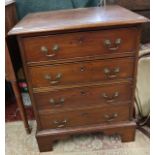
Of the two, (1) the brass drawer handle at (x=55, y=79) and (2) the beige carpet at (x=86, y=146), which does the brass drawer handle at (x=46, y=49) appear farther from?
(2) the beige carpet at (x=86, y=146)

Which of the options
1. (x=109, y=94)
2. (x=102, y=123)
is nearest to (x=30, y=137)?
(x=102, y=123)

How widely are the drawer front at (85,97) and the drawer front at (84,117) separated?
5cm

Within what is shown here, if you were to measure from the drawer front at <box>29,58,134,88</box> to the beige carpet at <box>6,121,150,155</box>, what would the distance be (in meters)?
0.54

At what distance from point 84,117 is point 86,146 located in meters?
0.26

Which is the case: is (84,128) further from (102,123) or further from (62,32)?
(62,32)

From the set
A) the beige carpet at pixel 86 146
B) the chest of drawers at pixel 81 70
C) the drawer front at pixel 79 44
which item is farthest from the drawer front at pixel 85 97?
the beige carpet at pixel 86 146

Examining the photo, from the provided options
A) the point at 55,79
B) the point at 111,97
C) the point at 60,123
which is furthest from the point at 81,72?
the point at 60,123

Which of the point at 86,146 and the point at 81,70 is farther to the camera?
the point at 86,146

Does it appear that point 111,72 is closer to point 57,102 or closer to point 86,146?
point 57,102

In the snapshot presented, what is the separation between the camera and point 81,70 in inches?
44.5

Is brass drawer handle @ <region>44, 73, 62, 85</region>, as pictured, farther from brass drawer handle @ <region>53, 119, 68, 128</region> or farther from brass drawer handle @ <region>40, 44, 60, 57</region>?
brass drawer handle @ <region>53, 119, 68, 128</region>

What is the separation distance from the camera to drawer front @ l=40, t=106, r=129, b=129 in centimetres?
127

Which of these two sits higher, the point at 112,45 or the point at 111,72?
the point at 112,45

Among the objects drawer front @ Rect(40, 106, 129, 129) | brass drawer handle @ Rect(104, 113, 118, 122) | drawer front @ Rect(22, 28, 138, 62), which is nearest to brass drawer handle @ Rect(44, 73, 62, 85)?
drawer front @ Rect(22, 28, 138, 62)
